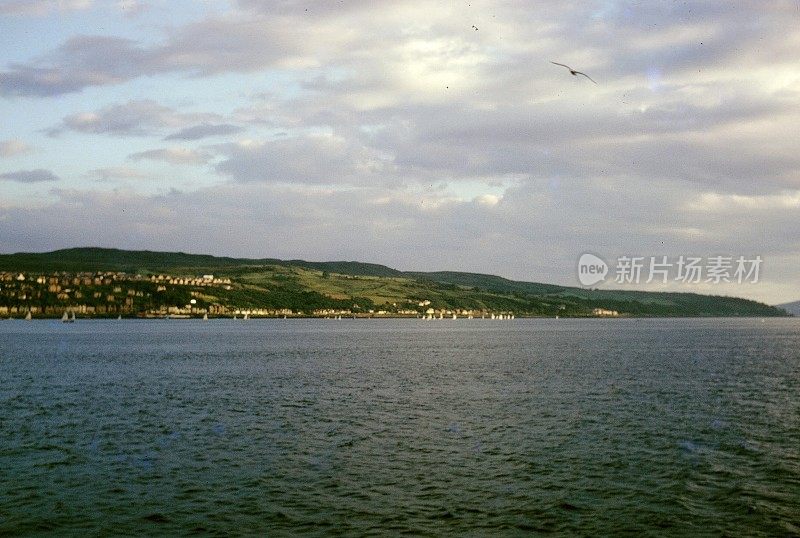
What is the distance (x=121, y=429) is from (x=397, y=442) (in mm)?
19048

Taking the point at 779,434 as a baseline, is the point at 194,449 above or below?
below

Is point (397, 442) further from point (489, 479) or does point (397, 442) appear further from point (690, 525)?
point (690, 525)

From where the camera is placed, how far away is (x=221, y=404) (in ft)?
212

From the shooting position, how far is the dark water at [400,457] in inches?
1162

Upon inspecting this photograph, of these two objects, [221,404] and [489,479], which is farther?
[221,404]

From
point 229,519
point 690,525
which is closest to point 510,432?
point 690,525

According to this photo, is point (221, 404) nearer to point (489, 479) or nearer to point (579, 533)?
point (489, 479)

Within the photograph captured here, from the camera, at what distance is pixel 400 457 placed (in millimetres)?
40688

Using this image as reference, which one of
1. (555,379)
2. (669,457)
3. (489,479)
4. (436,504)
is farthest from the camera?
(555,379)

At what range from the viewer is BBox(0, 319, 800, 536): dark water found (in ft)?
96.8

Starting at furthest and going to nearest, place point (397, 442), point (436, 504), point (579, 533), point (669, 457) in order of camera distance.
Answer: point (397, 442) → point (669, 457) → point (436, 504) → point (579, 533)

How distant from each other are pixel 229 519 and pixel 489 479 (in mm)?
12524

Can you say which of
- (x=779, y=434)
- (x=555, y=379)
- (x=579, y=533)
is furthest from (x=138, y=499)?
(x=555, y=379)

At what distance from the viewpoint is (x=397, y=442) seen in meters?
45.3
